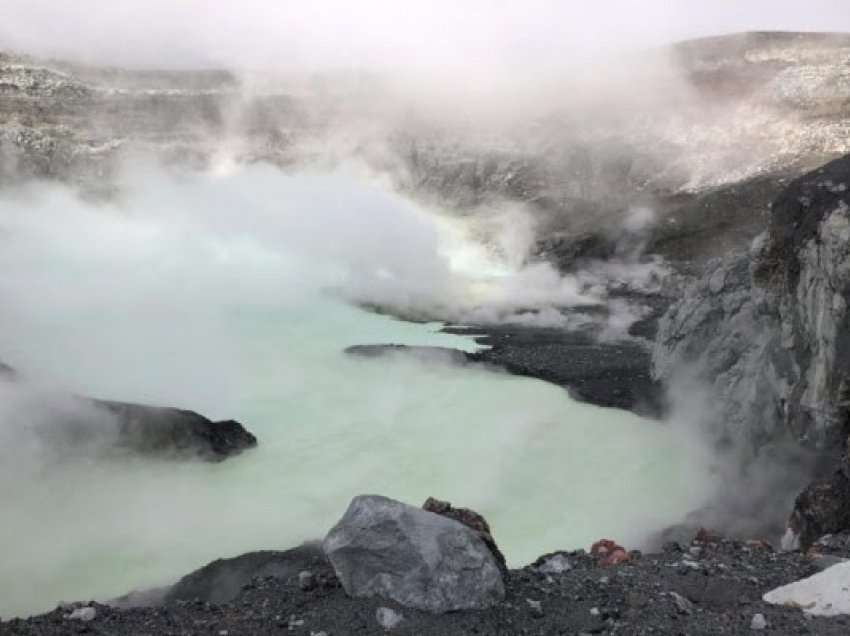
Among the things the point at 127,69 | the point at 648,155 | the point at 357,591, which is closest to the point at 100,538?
the point at 357,591

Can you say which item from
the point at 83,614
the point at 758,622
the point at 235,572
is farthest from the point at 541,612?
the point at 235,572

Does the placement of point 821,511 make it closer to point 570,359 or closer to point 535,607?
point 535,607

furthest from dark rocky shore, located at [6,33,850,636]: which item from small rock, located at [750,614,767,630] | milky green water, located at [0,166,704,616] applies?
milky green water, located at [0,166,704,616]

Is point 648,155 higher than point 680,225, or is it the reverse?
point 648,155

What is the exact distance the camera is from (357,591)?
458 inches

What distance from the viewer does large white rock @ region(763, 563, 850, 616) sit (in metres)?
10.6

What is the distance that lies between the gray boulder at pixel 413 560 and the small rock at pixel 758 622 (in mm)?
3405

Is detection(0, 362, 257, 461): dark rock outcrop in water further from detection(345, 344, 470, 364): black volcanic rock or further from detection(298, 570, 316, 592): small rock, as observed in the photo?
Answer: detection(298, 570, 316, 592): small rock

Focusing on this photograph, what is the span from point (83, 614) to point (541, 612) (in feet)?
21.3

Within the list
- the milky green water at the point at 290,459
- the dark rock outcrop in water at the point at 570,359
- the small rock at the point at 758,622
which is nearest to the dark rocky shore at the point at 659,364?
the small rock at the point at 758,622

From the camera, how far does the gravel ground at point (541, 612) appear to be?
10469 millimetres

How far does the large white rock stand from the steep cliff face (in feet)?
40.8

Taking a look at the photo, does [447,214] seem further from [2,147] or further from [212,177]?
[2,147]

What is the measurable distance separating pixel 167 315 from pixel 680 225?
48414mm
